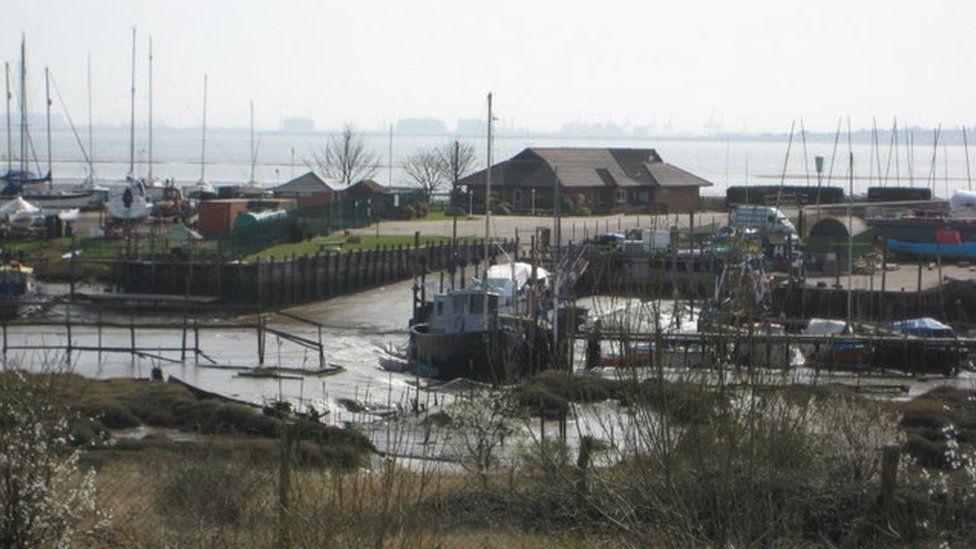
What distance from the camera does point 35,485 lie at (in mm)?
13617

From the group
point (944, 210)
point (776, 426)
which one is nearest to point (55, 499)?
point (776, 426)

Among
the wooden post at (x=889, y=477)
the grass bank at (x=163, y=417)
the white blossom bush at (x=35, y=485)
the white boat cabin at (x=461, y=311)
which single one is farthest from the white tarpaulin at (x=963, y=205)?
the white blossom bush at (x=35, y=485)

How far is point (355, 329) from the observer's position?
43.9 m

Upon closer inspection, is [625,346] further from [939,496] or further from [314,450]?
[314,450]

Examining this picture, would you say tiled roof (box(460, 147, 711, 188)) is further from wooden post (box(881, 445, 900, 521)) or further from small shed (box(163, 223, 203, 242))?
wooden post (box(881, 445, 900, 521))

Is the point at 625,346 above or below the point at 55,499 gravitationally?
above

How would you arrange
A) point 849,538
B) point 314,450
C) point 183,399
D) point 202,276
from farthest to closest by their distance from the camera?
point 202,276
point 183,399
point 314,450
point 849,538

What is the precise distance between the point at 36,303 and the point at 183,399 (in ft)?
62.0

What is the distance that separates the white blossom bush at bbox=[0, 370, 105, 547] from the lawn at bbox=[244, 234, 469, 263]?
37.3 metres

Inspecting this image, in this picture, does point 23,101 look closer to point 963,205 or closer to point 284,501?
point 963,205

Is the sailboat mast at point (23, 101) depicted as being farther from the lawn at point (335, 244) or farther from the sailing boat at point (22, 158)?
the lawn at point (335, 244)

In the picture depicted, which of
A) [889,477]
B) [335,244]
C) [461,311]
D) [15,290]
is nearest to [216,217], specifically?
[335,244]

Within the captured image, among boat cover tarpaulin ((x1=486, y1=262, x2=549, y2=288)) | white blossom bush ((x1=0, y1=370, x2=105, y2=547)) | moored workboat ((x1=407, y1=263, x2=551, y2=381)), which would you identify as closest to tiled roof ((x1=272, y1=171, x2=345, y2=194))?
boat cover tarpaulin ((x1=486, y1=262, x2=549, y2=288))

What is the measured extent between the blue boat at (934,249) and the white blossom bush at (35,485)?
46858 millimetres
